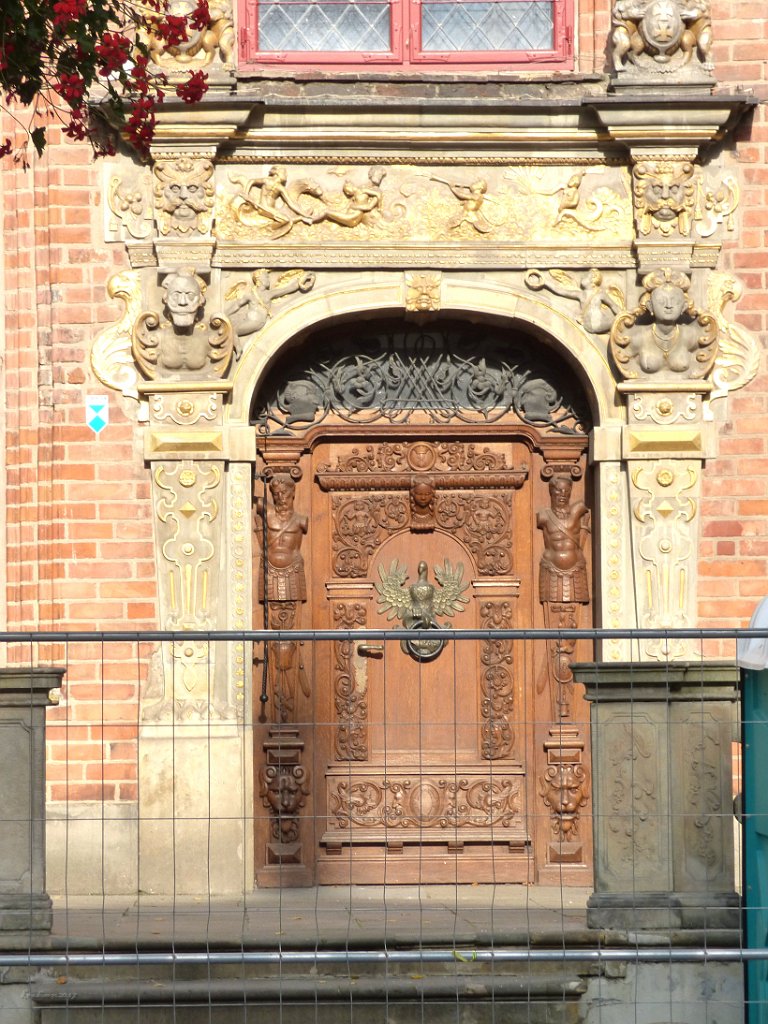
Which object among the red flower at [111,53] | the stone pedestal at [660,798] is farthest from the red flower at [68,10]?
the stone pedestal at [660,798]

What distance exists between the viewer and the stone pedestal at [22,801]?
6.61 metres

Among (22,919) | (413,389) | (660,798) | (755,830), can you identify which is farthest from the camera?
(413,389)

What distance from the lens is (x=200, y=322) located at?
9.24 m

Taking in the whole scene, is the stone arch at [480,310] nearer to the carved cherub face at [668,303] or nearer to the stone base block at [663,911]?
the carved cherub face at [668,303]

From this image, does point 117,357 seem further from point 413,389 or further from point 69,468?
point 413,389

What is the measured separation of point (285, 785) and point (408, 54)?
4.02 m

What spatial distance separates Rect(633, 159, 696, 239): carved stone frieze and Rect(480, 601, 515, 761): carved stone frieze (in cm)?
224

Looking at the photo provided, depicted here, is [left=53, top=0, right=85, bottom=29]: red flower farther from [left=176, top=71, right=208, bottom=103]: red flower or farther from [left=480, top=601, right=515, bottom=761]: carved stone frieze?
[left=480, top=601, right=515, bottom=761]: carved stone frieze

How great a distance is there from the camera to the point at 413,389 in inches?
384

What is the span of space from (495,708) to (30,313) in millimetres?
3289

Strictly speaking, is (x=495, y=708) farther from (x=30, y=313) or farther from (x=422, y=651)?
(x=30, y=313)

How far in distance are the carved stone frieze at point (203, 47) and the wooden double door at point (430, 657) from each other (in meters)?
2.11

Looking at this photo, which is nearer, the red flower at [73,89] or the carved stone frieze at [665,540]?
the red flower at [73,89]

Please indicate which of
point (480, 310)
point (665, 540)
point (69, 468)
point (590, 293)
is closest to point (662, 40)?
point (590, 293)
